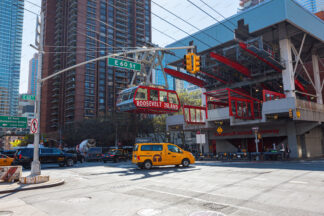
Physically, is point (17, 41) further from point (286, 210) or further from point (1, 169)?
point (286, 210)

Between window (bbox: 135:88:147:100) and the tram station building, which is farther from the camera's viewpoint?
the tram station building

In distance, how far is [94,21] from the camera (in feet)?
313

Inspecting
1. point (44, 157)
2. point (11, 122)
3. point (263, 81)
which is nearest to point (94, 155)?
point (44, 157)

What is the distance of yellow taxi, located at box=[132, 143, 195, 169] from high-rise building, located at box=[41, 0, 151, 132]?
220 feet

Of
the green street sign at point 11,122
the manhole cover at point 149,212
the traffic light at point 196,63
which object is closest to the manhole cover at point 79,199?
the manhole cover at point 149,212

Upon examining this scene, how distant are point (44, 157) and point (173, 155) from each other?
43.2 feet

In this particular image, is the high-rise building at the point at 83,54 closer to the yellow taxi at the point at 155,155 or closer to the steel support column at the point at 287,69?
the steel support column at the point at 287,69

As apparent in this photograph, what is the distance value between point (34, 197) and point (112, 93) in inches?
3620

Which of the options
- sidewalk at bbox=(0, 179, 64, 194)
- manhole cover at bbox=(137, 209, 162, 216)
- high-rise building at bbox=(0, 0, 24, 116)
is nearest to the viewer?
manhole cover at bbox=(137, 209, 162, 216)

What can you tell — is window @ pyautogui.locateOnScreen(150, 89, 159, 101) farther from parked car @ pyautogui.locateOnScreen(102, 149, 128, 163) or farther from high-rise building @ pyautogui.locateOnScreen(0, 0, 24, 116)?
high-rise building @ pyautogui.locateOnScreen(0, 0, 24, 116)

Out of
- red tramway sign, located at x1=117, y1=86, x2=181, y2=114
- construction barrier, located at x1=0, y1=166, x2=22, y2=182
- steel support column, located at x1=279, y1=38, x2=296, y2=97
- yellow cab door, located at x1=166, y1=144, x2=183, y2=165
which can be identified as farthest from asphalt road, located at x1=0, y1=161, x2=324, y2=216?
steel support column, located at x1=279, y1=38, x2=296, y2=97

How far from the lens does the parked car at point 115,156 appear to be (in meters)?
29.7

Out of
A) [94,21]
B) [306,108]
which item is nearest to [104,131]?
[306,108]

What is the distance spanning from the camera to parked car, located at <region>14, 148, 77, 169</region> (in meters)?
22.6
